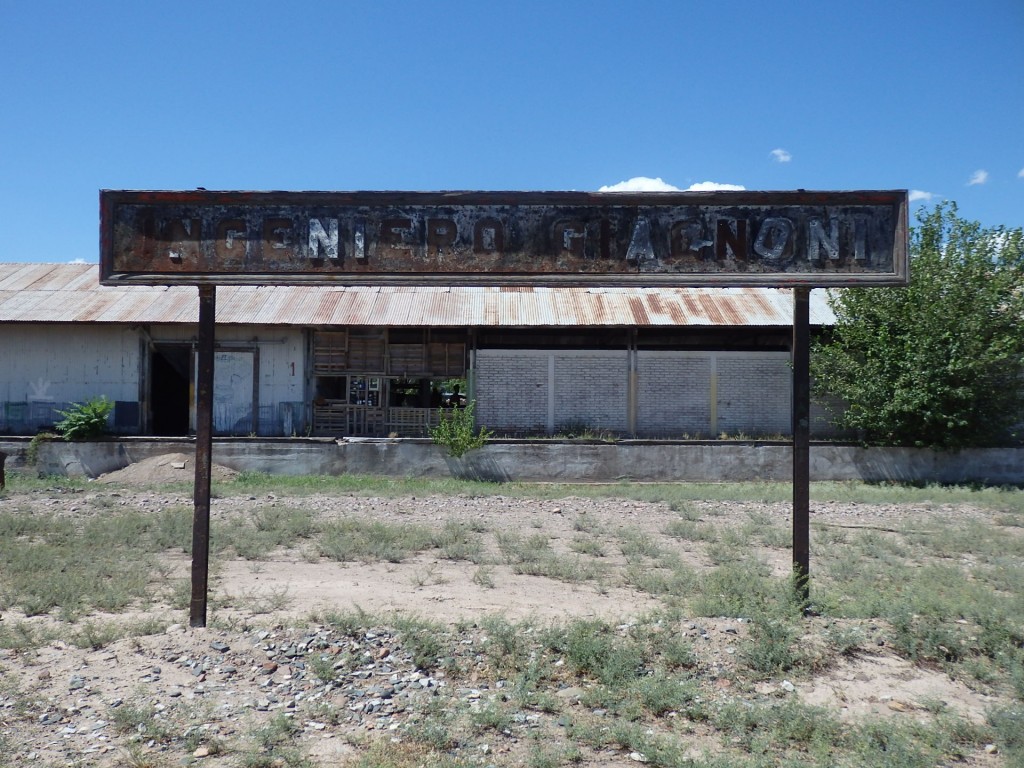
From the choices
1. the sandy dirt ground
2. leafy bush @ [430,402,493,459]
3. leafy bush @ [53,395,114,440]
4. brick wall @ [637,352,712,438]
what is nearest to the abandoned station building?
brick wall @ [637,352,712,438]

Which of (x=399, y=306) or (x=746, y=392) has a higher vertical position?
(x=399, y=306)

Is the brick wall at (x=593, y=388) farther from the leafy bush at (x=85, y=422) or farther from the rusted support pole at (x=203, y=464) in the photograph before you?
the rusted support pole at (x=203, y=464)

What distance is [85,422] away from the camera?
61.0ft

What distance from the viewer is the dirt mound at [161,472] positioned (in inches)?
688

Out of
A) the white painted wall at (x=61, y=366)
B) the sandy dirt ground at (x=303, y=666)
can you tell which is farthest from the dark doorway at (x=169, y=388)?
the sandy dirt ground at (x=303, y=666)

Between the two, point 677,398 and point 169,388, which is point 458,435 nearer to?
point 677,398

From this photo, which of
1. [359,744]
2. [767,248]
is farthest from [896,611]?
[359,744]

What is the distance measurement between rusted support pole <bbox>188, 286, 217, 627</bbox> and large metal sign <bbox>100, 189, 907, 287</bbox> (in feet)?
1.09

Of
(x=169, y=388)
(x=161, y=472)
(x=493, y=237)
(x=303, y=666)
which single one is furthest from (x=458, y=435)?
(x=303, y=666)

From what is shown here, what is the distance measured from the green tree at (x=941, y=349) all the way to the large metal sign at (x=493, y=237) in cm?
1249

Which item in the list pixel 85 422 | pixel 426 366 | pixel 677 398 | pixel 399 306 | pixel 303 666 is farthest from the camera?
pixel 399 306

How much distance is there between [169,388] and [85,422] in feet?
11.7

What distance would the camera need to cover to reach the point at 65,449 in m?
18.5

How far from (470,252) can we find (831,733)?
166 inches
